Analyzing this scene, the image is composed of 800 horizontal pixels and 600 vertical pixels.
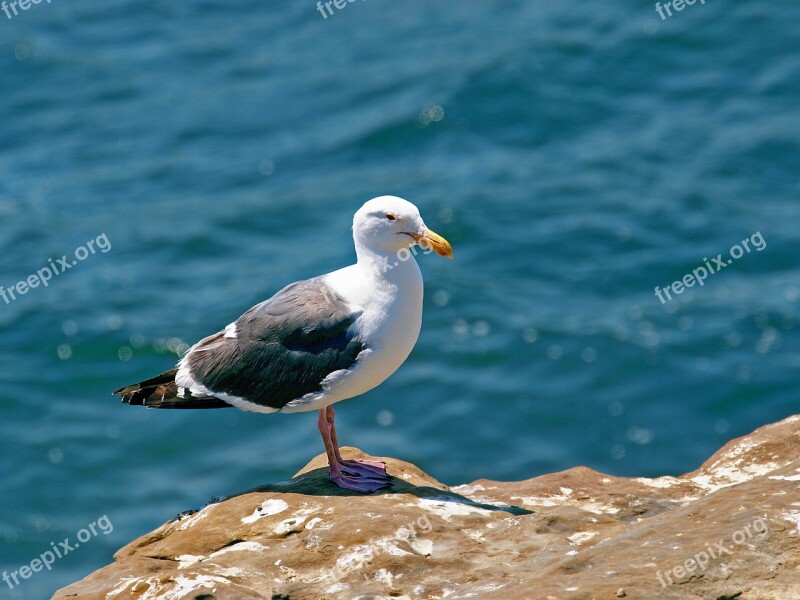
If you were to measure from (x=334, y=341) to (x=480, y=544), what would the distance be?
179 centimetres

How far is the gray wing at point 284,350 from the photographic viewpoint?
317 inches

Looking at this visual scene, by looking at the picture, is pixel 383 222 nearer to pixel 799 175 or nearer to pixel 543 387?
pixel 543 387

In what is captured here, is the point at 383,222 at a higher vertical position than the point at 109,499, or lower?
higher

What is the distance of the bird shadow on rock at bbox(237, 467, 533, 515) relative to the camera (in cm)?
779

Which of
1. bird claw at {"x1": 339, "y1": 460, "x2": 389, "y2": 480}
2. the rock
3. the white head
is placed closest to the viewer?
the rock

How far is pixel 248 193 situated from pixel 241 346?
8.97m

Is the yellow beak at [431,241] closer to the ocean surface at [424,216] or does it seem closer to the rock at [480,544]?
the rock at [480,544]

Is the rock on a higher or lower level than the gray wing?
lower

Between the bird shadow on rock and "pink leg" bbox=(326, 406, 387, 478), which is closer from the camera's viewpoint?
the bird shadow on rock

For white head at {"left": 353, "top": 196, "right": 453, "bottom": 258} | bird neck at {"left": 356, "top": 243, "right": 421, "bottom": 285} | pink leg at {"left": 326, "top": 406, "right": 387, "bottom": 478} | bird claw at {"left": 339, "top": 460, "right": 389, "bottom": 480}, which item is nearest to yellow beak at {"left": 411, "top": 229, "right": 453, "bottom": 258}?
white head at {"left": 353, "top": 196, "right": 453, "bottom": 258}

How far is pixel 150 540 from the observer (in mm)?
7871

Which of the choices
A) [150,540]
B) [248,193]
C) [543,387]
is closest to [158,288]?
[248,193]

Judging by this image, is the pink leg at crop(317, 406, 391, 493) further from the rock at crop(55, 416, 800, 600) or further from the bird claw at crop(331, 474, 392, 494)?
the rock at crop(55, 416, 800, 600)

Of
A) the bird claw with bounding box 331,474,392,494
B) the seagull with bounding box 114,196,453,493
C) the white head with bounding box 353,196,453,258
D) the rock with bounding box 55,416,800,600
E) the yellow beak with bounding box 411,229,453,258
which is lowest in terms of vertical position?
the rock with bounding box 55,416,800,600
